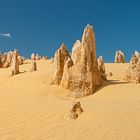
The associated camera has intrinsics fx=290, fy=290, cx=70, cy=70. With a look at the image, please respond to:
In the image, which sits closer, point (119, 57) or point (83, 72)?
point (83, 72)

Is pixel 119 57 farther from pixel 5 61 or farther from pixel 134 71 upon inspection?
pixel 134 71

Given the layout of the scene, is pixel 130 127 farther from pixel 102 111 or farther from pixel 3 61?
pixel 3 61

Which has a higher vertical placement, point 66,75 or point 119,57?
point 119,57

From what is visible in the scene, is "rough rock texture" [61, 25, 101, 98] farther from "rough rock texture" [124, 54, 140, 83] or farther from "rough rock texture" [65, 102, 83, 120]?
"rough rock texture" [65, 102, 83, 120]

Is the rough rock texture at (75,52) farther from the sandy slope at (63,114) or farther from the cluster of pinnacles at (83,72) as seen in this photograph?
the sandy slope at (63,114)

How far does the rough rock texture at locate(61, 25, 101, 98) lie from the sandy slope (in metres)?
0.45

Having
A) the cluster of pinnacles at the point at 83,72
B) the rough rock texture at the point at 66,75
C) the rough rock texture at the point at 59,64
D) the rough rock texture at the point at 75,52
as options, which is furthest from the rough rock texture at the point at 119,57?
the rough rock texture at the point at 66,75

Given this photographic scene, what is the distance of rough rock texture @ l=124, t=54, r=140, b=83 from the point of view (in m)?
16.3

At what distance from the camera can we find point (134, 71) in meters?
16.6

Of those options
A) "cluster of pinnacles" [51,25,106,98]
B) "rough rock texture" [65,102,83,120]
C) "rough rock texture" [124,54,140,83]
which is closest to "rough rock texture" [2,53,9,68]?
"cluster of pinnacles" [51,25,106,98]

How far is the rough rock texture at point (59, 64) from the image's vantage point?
16.3 meters

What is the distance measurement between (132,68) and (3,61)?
24.5 meters

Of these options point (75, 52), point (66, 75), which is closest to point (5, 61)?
point (75, 52)

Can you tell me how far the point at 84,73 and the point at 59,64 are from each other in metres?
2.40
